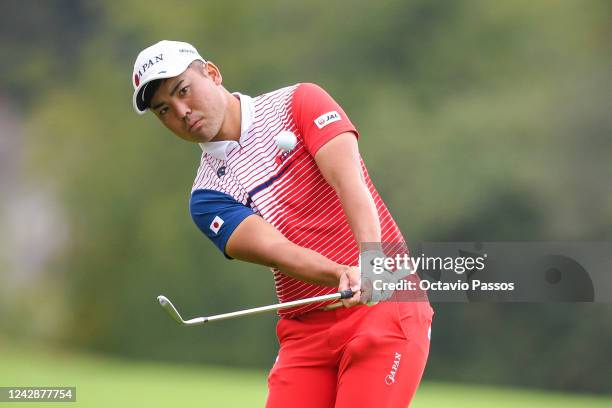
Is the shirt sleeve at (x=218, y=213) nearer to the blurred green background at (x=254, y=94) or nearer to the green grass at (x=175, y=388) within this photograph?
the green grass at (x=175, y=388)

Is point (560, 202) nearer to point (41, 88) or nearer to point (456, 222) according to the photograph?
point (456, 222)

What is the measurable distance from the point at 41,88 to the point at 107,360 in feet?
17.8

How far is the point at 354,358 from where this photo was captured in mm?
3658

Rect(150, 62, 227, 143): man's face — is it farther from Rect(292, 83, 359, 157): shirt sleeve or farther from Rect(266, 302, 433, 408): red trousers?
Rect(266, 302, 433, 408): red trousers

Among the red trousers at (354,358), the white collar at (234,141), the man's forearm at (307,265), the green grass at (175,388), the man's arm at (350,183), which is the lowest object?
the red trousers at (354,358)

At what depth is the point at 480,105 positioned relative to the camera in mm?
15398

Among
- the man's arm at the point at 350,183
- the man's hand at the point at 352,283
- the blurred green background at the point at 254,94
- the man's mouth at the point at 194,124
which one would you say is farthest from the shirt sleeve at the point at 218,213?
the blurred green background at the point at 254,94

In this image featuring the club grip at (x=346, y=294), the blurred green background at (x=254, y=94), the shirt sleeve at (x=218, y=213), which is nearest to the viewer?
the club grip at (x=346, y=294)

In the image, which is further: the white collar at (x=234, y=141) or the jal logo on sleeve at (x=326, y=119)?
the white collar at (x=234, y=141)

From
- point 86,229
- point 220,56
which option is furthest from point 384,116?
point 86,229

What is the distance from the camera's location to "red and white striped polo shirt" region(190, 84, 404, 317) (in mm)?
3787

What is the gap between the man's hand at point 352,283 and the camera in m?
3.52

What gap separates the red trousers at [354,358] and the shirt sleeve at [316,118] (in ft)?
1.86

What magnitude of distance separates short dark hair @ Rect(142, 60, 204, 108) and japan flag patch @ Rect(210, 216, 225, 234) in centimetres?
46
